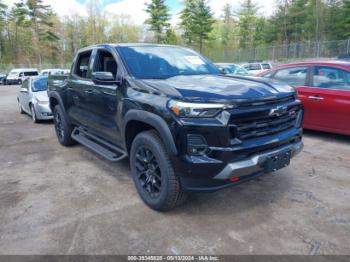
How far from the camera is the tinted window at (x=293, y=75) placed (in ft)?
20.4

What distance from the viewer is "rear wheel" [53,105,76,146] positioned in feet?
18.9

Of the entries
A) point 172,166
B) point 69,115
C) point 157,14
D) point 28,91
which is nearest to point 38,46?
point 157,14

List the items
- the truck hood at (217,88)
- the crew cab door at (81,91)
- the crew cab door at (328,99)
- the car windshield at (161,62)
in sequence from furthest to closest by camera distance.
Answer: the crew cab door at (328,99)
the crew cab door at (81,91)
the car windshield at (161,62)
the truck hood at (217,88)

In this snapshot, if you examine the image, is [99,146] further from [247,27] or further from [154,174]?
[247,27]

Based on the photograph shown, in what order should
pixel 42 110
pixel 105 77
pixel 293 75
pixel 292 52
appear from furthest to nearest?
pixel 292 52, pixel 42 110, pixel 293 75, pixel 105 77

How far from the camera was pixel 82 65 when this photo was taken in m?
5.02

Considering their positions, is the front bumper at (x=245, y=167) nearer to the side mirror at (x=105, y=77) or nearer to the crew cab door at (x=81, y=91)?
the side mirror at (x=105, y=77)

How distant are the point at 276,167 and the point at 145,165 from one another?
4.67 ft

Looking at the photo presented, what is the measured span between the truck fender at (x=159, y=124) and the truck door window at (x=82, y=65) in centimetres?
192

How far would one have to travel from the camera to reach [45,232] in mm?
2953

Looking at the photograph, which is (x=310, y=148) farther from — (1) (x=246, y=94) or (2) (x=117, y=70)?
(2) (x=117, y=70)

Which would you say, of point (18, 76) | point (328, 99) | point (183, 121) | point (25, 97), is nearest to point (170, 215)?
point (183, 121)

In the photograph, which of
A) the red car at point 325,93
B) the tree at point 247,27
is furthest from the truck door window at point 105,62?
the tree at point 247,27

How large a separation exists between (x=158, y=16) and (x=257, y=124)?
45.9 meters
